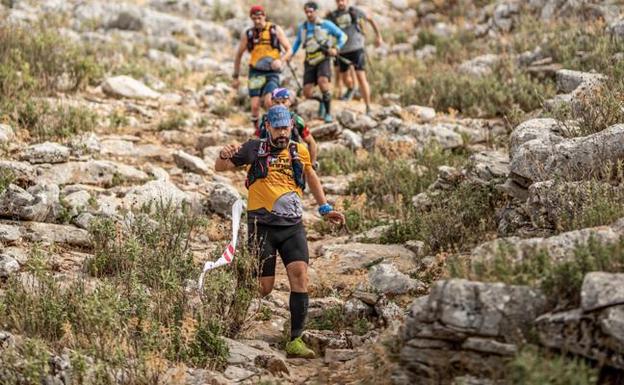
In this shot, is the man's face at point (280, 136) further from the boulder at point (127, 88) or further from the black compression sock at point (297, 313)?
the boulder at point (127, 88)

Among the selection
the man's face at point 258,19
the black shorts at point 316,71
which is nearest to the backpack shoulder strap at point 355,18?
the black shorts at point 316,71

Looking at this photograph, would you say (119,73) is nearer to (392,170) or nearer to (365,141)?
(365,141)

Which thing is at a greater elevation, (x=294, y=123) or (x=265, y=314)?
(x=294, y=123)

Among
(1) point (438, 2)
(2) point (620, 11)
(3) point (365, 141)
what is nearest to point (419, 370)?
(3) point (365, 141)

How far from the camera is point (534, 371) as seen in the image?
414cm

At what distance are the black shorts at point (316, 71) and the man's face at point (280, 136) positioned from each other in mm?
6788

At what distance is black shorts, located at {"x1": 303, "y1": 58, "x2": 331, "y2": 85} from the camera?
521 inches

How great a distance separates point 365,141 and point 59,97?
5059 mm

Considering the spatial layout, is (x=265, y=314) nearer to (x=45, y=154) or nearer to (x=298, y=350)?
(x=298, y=350)

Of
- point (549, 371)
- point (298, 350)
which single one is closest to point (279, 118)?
point (298, 350)

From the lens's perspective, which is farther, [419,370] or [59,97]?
[59,97]

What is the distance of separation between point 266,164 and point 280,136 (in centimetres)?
25

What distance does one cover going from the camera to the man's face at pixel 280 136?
6574mm

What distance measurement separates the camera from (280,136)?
6578 mm
